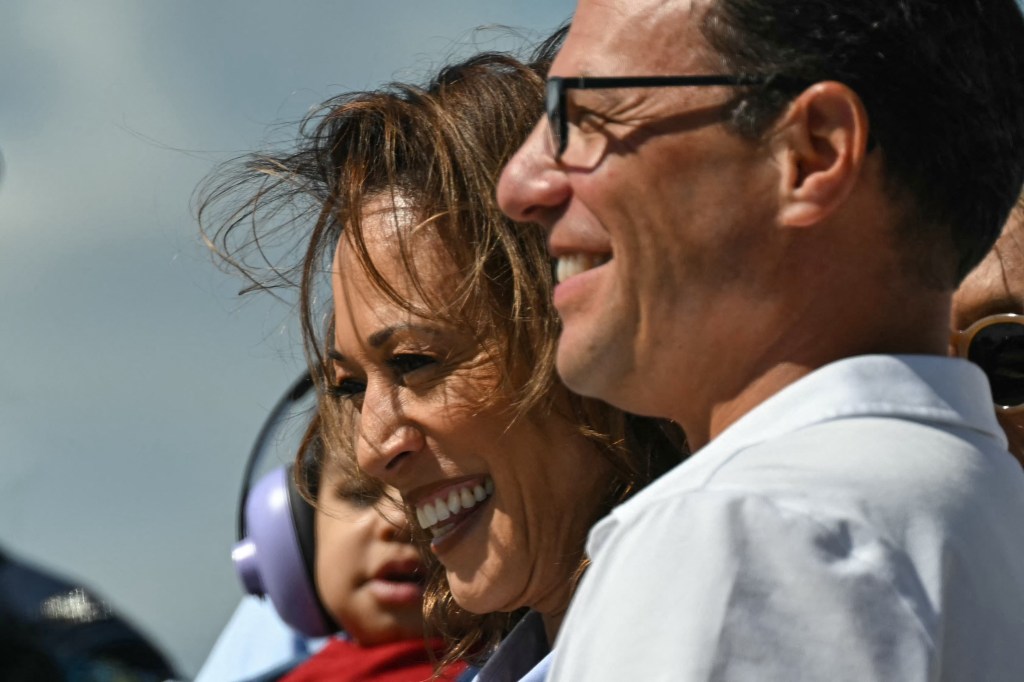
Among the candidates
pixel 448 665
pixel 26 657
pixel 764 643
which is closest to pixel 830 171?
pixel 764 643

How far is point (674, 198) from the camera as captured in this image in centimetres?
167

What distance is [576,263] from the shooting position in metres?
1.83

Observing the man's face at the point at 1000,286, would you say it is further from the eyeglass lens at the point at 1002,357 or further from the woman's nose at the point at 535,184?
the woman's nose at the point at 535,184

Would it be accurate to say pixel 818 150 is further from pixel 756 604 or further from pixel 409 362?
pixel 409 362

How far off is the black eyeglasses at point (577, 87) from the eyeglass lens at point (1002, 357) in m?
0.99

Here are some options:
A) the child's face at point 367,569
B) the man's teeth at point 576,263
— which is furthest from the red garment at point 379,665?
the man's teeth at point 576,263

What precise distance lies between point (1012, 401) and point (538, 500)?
2.76 feet

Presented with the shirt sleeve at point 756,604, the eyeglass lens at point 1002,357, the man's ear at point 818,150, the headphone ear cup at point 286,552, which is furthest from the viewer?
the headphone ear cup at point 286,552

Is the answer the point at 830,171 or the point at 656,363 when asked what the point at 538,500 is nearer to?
the point at 656,363

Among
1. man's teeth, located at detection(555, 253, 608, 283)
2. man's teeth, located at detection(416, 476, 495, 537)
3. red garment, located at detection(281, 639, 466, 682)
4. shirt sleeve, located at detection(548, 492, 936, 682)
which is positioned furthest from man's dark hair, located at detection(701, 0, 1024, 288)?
red garment, located at detection(281, 639, 466, 682)

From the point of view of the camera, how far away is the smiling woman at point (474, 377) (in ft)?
8.30

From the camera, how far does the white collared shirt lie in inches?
47.7

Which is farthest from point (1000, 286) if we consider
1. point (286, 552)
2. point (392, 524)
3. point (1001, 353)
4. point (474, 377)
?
point (286, 552)

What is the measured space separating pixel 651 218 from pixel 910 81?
1.14 feet
